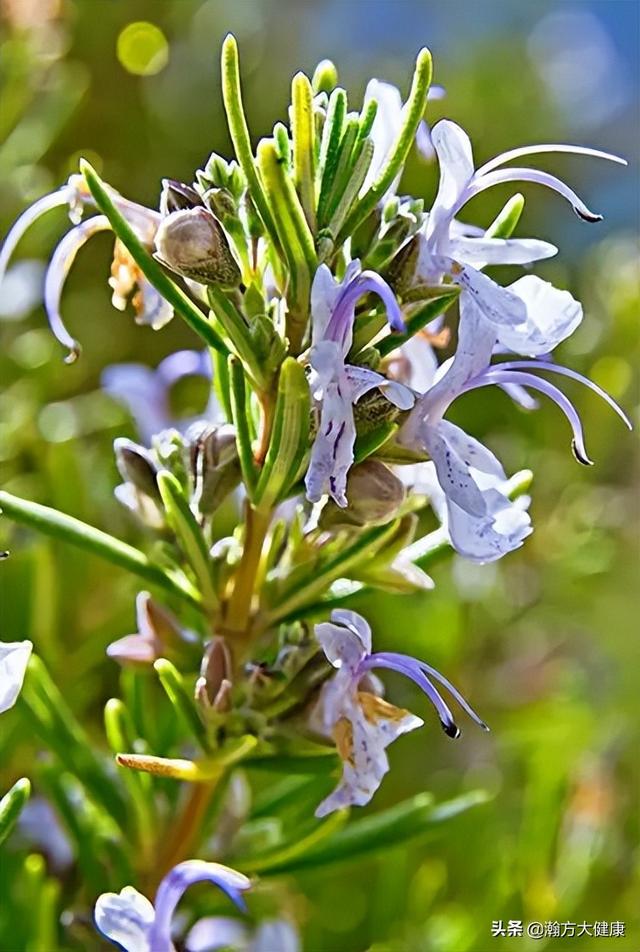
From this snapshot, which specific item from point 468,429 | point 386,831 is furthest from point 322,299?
point 468,429

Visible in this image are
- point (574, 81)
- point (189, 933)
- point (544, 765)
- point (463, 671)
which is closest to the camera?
point (189, 933)

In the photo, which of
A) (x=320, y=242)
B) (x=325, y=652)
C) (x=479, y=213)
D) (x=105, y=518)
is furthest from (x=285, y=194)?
(x=479, y=213)

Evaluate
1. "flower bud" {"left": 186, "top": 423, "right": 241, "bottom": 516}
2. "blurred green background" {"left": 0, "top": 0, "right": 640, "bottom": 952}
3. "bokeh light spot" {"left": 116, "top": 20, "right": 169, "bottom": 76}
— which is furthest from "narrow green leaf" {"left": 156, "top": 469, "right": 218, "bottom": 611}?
"bokeh light spot" {"left": 116, "top": 20, "right": 169, "bottom": 76}

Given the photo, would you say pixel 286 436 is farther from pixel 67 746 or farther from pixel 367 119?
pixel 67 746

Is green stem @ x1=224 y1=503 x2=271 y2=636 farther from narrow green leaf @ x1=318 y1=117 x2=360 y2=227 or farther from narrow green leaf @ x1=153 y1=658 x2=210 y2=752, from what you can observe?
narrow green leaf @ x1=318 y1=117 x2=360 y2=227

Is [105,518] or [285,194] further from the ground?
[285,194]

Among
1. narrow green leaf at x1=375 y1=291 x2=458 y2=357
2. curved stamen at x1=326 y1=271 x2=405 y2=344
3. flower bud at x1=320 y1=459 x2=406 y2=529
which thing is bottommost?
flower bud at x1=320 y1=459 x2=406 y2=529

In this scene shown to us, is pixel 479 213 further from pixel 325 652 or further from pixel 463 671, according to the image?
pixel 325 652
